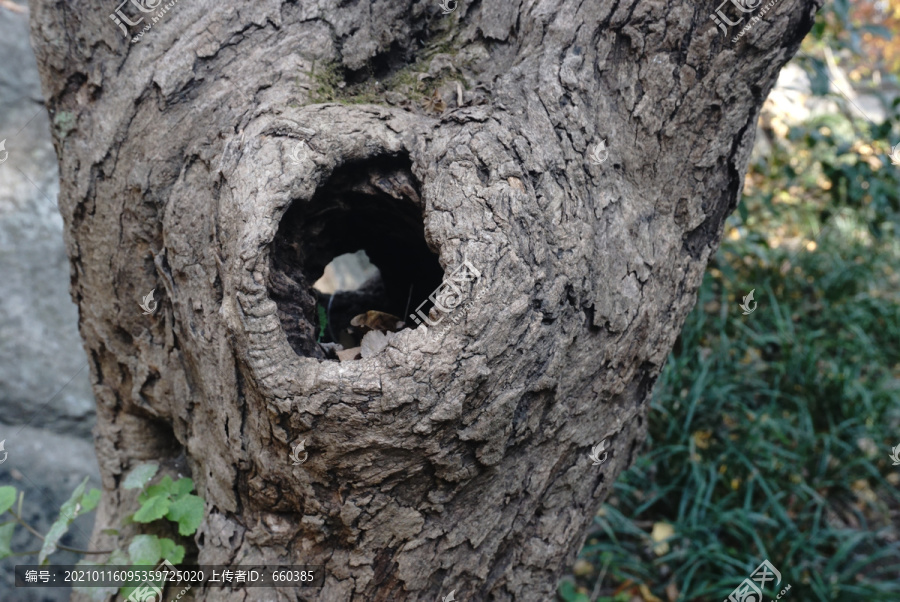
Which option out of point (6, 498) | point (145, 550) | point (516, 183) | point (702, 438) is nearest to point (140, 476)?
point (145, 550)

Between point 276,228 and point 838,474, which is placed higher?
point 276,228

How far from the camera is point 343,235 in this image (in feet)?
6.28

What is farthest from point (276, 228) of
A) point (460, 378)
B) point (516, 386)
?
point (516, 386)

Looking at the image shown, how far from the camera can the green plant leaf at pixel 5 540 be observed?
1924 mm

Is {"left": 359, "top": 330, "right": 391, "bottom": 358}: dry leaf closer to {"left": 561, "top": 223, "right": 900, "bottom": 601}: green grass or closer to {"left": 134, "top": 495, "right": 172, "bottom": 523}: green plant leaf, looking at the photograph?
{"left": 134, "top": 495, "right": 172, "bottom": 523}: green plant leaf

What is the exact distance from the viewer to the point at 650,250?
1.73m

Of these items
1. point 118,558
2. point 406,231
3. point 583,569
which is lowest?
point 583,569

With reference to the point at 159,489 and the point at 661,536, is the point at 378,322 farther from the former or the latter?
the point at 661,536

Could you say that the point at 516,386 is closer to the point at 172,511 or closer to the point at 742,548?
the point at 172,511

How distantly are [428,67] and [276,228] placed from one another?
29.1 inches

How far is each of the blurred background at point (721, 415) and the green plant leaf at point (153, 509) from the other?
1459 mm

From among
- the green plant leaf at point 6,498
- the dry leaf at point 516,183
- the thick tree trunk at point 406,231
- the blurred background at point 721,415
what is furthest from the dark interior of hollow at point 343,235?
the blurred background at point 721,415

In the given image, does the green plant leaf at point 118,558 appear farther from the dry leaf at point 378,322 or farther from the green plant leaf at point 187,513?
the dry leaf at point 378,322

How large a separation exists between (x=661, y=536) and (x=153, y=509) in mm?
2410
